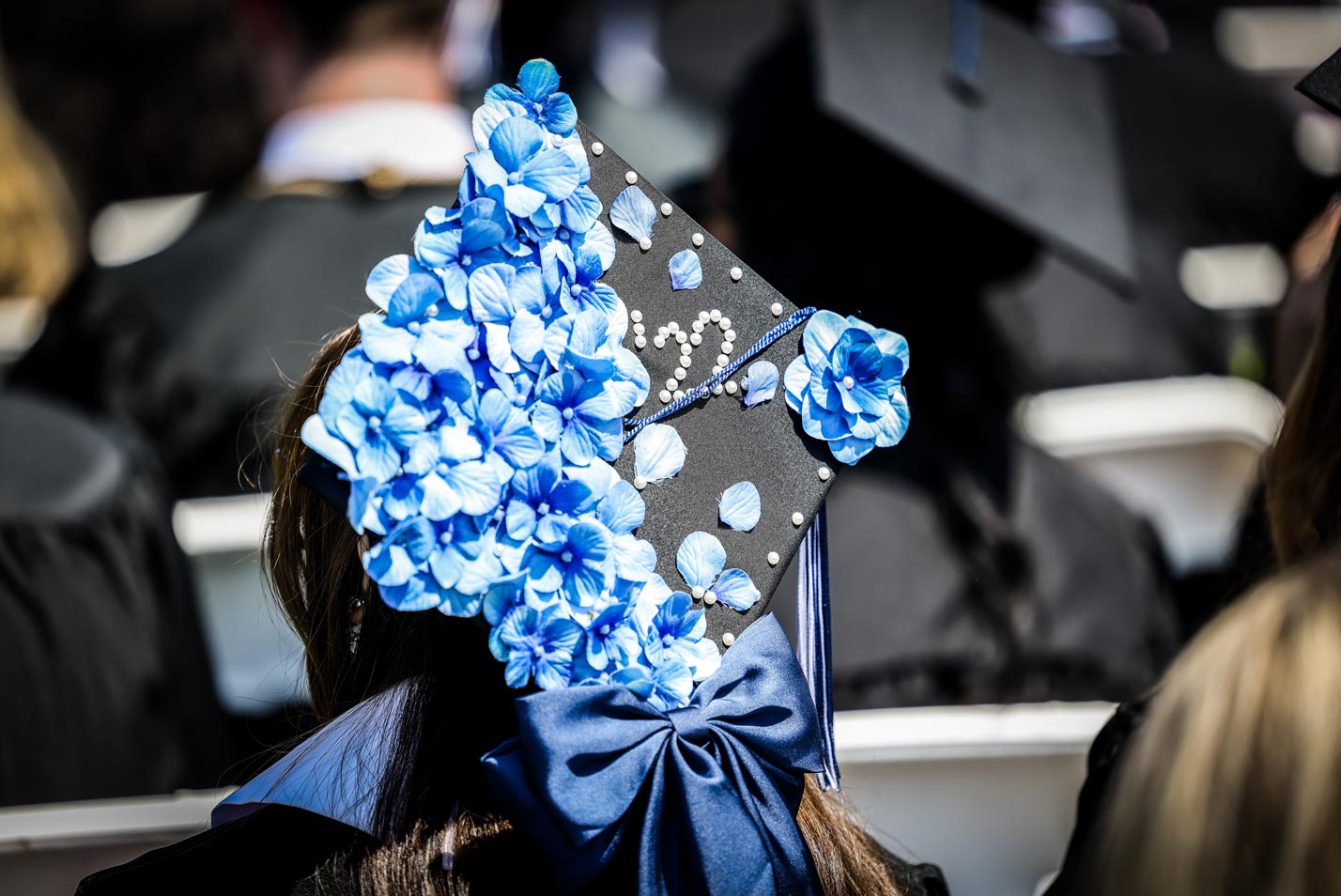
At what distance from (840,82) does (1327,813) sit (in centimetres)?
155

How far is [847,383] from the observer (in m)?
1.08

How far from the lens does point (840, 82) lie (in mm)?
2098

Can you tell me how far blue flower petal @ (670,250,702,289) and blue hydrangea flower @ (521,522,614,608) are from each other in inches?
9.3

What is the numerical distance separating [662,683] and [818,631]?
0.22 m

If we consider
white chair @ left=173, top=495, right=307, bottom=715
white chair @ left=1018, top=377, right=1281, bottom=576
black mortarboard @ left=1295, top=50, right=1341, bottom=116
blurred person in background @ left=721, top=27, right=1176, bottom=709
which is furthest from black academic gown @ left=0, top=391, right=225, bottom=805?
black mortarboard @ left=1295, top=50, right=1341, bottom=116

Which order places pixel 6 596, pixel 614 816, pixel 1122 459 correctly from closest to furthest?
pixel 614 816 < pixel 6 596 < pixel 1122 459

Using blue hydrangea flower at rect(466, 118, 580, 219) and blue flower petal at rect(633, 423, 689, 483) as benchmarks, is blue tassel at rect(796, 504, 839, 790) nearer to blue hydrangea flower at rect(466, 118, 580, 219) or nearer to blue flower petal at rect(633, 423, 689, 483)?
blue flower petal at rect(633, 423, 689, 483)

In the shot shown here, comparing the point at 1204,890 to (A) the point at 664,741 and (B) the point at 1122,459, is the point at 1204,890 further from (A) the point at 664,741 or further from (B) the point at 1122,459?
(B) the point at 1122,459

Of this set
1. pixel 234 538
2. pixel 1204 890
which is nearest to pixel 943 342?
pixel 234 538

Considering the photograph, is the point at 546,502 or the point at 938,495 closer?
the point at 546,502

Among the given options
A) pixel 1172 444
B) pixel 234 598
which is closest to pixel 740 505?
pixel 234 598

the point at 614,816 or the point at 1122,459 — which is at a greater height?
the point at 614,816

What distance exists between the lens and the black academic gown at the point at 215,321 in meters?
2.39

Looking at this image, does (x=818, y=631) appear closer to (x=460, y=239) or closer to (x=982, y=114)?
(x=460, y=239)
